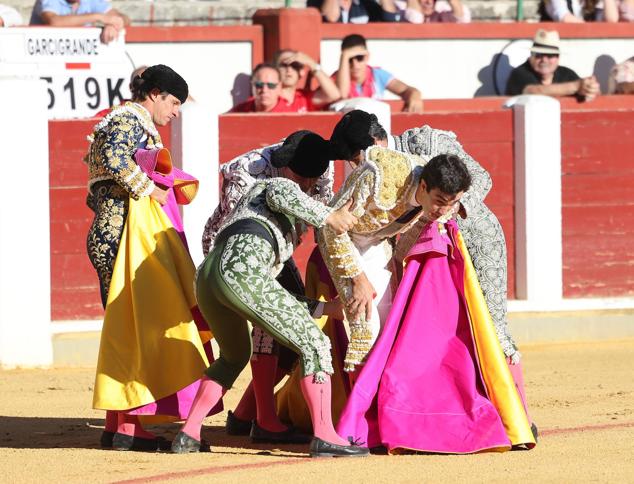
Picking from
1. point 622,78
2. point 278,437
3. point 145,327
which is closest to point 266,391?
point 278,437

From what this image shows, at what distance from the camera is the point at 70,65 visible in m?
9.23

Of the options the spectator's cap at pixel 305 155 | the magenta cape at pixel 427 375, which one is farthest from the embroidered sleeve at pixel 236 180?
the magenta cape at pixel 427 375

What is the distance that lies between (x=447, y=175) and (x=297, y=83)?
4.64 m

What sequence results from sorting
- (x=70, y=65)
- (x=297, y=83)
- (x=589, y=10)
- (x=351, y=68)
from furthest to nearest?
(x=589, y=10)
(x=351, y=68)
(x=297, y=83)
(x=70, y=65)

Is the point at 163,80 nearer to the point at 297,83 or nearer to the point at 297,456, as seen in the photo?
the point at 297,456

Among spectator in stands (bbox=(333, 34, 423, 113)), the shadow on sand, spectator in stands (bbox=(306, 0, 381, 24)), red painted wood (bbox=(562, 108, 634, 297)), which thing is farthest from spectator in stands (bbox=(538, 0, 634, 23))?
the shadow on sand

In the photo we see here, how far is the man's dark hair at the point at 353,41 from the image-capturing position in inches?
376

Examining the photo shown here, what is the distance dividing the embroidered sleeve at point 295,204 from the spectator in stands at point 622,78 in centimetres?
563

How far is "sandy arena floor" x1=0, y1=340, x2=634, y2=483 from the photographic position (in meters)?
4.91

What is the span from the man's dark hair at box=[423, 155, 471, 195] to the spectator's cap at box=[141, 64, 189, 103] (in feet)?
3.21

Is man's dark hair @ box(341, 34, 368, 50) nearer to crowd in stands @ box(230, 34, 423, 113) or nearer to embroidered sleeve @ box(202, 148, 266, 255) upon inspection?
crowd in stands @ box(230, 34, 423, 113)

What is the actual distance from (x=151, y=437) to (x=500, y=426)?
1173 mm

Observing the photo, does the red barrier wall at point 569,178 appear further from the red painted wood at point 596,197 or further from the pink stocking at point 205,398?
the pink stocking at point 205,398

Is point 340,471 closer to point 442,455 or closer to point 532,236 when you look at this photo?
point 442,455
